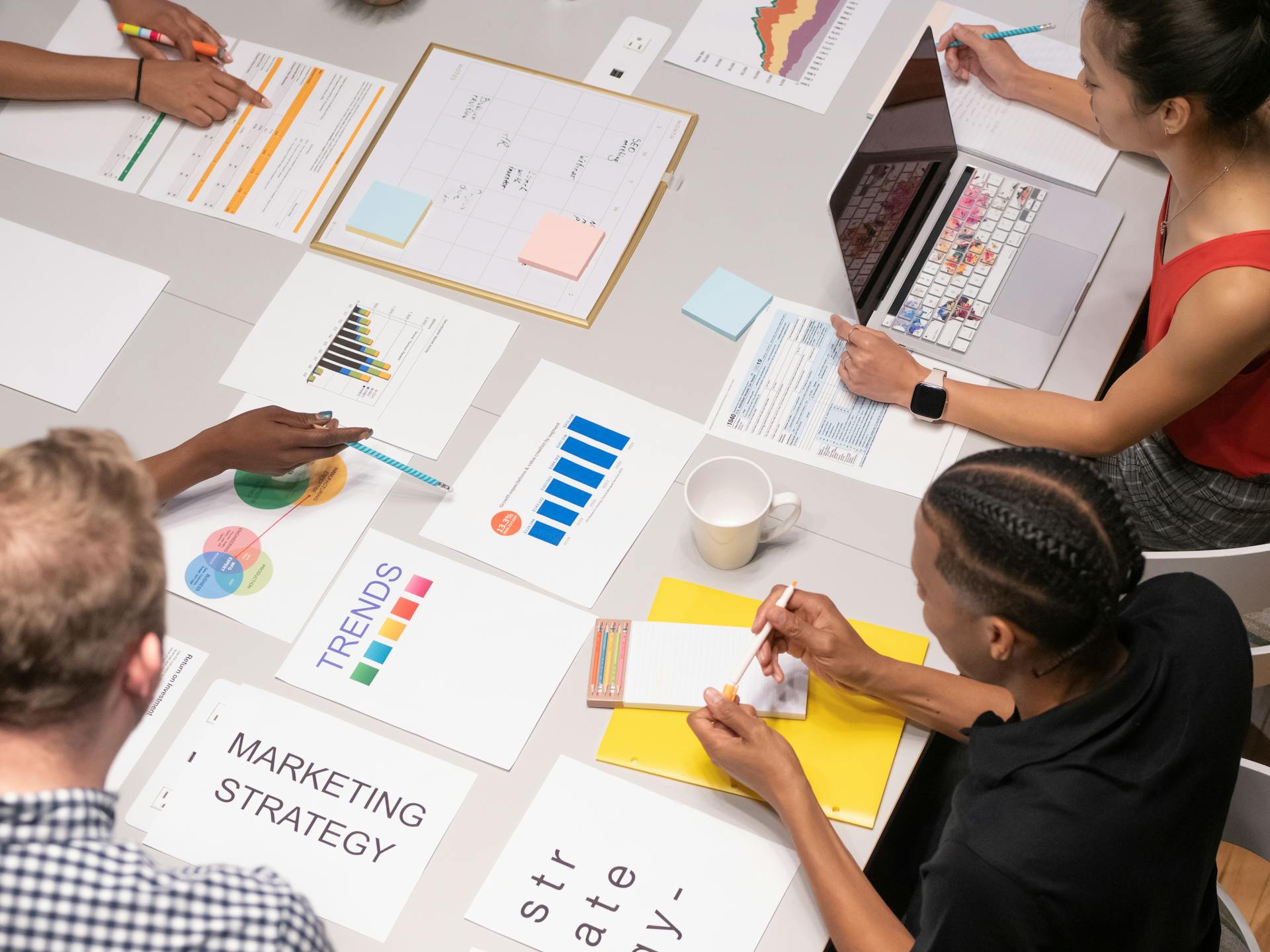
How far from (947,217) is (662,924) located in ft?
3.59

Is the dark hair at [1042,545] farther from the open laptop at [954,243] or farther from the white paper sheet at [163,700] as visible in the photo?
the white paper sheet at [163,700]

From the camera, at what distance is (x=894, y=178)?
1569 millimetres

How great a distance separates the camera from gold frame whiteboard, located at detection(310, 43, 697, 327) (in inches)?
63.9

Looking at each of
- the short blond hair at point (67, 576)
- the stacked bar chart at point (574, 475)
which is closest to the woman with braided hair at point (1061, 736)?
the stacked bar chart at point (574, 475)

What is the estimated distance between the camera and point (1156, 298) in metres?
1.50

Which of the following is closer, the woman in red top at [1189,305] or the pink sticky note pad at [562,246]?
the woman in red top at [1189,305]

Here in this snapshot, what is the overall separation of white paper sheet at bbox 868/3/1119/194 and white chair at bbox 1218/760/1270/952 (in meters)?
0.90

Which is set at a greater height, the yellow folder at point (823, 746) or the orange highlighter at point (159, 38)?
A: the orange highlighter at point (159, 38)

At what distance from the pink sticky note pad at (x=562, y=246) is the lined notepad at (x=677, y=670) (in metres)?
0.59

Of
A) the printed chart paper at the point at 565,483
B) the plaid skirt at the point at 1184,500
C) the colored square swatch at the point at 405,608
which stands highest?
the plaid skirt at the point at 1184,500

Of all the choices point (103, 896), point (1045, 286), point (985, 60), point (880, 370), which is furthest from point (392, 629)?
point (985, 60)

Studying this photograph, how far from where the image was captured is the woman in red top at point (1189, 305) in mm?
1297

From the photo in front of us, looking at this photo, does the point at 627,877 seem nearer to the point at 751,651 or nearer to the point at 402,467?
the point at 751,651

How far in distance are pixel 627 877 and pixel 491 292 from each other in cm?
87
